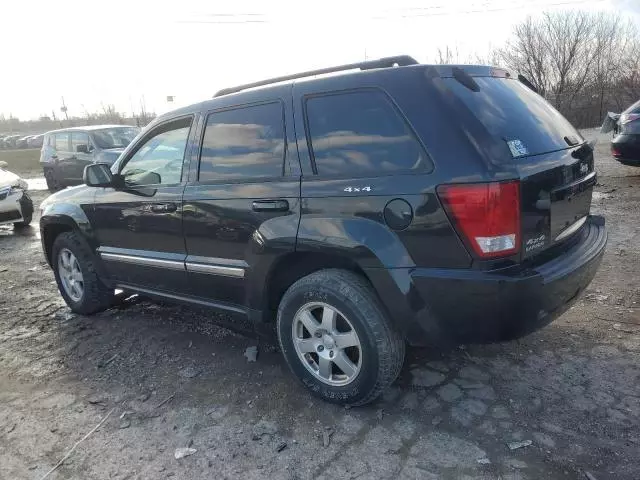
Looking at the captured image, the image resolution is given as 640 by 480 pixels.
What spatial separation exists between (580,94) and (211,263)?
92.8 ft

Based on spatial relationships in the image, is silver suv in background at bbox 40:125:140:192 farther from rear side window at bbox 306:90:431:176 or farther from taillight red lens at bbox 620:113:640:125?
taillight red lens at bbox 620:113:640:125

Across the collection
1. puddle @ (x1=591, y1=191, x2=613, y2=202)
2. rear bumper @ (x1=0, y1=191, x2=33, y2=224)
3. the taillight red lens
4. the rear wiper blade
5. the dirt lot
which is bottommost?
the dirt lot

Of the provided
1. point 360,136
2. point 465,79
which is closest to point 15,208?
point 360,136

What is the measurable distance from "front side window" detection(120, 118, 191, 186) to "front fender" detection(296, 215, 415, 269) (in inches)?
51.6

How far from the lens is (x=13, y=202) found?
9.23 meters

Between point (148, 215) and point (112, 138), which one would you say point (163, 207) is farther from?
point (112, 138)

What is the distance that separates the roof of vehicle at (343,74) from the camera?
268 centimetres

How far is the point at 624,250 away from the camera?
5.37 metres

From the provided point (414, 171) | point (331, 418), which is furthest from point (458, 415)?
point (414, 171)

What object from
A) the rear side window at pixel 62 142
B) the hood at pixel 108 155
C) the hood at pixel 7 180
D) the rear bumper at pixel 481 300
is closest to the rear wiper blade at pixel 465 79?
the rear bumper at pixel 481 300

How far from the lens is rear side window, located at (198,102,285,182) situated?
10.2 ft

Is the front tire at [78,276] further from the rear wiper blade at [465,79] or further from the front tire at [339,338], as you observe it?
the rear wiper blade at [465,79]

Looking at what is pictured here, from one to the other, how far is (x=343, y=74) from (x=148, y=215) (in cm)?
188

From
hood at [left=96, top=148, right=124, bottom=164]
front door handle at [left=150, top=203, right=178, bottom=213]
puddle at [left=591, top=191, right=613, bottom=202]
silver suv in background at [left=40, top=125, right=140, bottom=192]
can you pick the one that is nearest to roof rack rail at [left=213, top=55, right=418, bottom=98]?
front door handle at [left=150, top=203, right=178, bottom=213]
